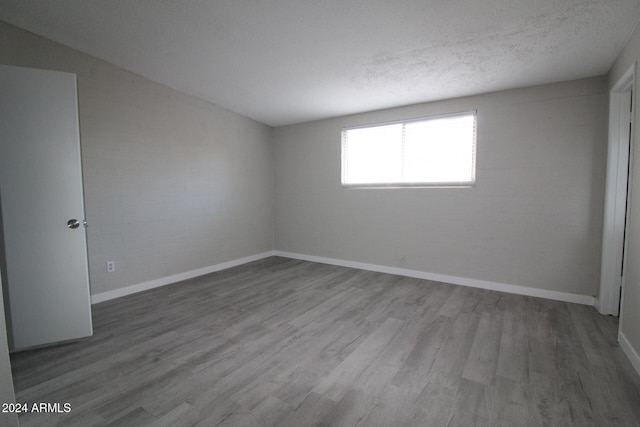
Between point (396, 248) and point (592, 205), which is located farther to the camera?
point (396, 248)

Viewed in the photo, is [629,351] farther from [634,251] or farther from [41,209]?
[41,209]

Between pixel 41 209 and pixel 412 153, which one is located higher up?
pixel 412 153

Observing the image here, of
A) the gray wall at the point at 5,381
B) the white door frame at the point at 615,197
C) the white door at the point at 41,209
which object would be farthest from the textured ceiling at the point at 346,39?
the gray wall at the point at 5,381

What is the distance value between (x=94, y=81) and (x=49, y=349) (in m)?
2.82

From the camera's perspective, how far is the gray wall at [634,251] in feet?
6.98

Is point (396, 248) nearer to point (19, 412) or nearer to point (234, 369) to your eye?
point (234, 369)

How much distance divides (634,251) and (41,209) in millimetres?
4737

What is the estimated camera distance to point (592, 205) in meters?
3.28

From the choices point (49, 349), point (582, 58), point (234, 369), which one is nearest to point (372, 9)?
point (582, 58)

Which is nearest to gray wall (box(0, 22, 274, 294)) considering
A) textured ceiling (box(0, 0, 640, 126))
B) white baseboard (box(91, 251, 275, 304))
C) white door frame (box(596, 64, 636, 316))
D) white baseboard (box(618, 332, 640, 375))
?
white baseboard (box(91, 251, 275, 304))

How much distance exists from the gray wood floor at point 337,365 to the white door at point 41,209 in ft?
0.96

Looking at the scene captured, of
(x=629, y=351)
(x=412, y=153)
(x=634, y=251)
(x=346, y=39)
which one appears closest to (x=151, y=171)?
(x=346, y=39)

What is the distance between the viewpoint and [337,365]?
2141 millimetres

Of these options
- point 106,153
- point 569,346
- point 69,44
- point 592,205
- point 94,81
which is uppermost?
point 69,44
